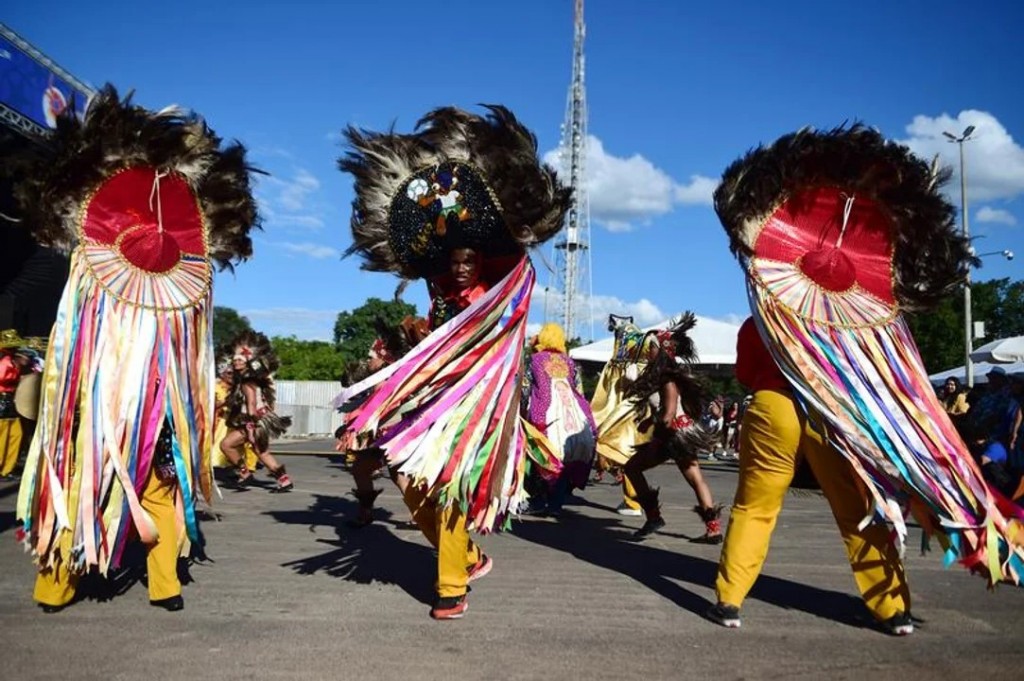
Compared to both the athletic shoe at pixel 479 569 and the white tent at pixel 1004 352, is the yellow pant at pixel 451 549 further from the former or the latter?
the white tent at pixel 1004 352

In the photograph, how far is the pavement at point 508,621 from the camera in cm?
Result: 336

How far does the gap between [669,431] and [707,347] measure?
13.4m

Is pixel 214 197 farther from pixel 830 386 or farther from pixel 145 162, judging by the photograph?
pixel 830 386

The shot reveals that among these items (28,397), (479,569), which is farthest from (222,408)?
(479,569)

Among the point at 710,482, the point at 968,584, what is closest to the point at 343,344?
the point at 710,482

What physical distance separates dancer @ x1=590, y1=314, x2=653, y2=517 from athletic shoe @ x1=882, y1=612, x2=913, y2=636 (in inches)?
122

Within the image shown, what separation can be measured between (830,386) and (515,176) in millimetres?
1878

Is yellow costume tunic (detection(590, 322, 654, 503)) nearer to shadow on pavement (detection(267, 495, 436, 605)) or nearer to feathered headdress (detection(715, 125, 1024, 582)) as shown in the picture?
shadow on pavement (detection(267, 495, 436, 605))

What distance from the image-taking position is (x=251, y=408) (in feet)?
30.6

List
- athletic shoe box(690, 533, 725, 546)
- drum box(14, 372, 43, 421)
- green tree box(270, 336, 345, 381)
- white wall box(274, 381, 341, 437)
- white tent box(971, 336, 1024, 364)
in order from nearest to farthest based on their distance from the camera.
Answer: drum box(14, 372, 43, 421) < athletic shoe box(690, 533, 725, 546) < white tent box(971, 336, 1024, 364) < white wall box(274, 381, 341, 437) < green tree box(270, 336, 345, 381)

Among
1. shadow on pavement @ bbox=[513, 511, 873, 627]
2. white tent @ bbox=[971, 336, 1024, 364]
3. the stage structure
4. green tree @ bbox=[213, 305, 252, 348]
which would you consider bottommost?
shadow on pavement @ bbox=[513, 511, 873, 627]

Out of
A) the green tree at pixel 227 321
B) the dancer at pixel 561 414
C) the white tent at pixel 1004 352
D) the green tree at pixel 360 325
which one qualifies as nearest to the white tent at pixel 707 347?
the white tent at pixel 1004 352

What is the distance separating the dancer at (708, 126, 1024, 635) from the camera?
12.6ft

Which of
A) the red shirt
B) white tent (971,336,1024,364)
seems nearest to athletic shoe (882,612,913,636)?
the red shirt
